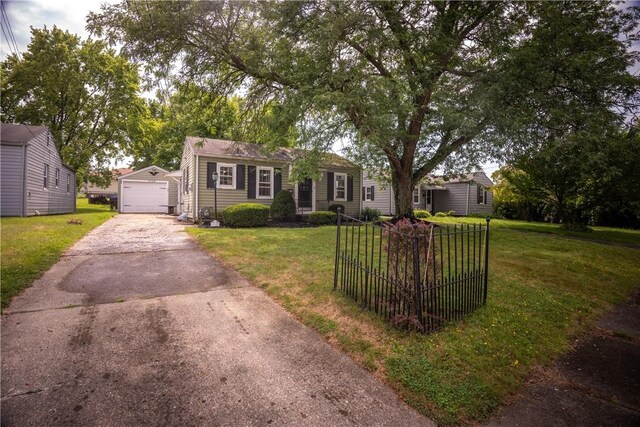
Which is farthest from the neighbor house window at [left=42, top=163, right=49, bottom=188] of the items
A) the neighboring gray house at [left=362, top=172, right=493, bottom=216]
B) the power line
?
the neighboring gray house at [left=362, top=172, right=493, bottom=216]

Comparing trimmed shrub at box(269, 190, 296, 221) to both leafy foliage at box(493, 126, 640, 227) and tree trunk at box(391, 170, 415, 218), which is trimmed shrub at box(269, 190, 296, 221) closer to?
tree trunk at box(391, 170, 415, 218)

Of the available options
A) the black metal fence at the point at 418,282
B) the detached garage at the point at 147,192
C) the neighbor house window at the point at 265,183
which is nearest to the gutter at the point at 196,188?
the neighbor house window at the point at 265,183

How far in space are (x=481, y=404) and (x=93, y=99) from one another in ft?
109

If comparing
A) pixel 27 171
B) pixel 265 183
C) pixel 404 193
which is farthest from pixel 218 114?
pixel 27 171

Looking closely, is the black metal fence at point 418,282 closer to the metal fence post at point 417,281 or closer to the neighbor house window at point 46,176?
the metal fence post at point 417,281

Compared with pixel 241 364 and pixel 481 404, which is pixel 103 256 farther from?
pixel 481 404

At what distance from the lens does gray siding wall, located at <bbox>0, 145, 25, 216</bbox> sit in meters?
14.0

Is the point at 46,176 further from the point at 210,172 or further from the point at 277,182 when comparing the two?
the point at 277,182

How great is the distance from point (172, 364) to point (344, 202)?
16344 millimetres

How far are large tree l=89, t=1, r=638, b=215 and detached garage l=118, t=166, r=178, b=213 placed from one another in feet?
59.2

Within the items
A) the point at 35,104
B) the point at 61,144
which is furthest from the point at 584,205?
the point at 35,104

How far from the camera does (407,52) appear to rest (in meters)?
9.05

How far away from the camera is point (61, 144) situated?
25266 millimetres

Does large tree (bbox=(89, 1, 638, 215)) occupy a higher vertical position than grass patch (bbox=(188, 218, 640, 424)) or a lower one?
higher
